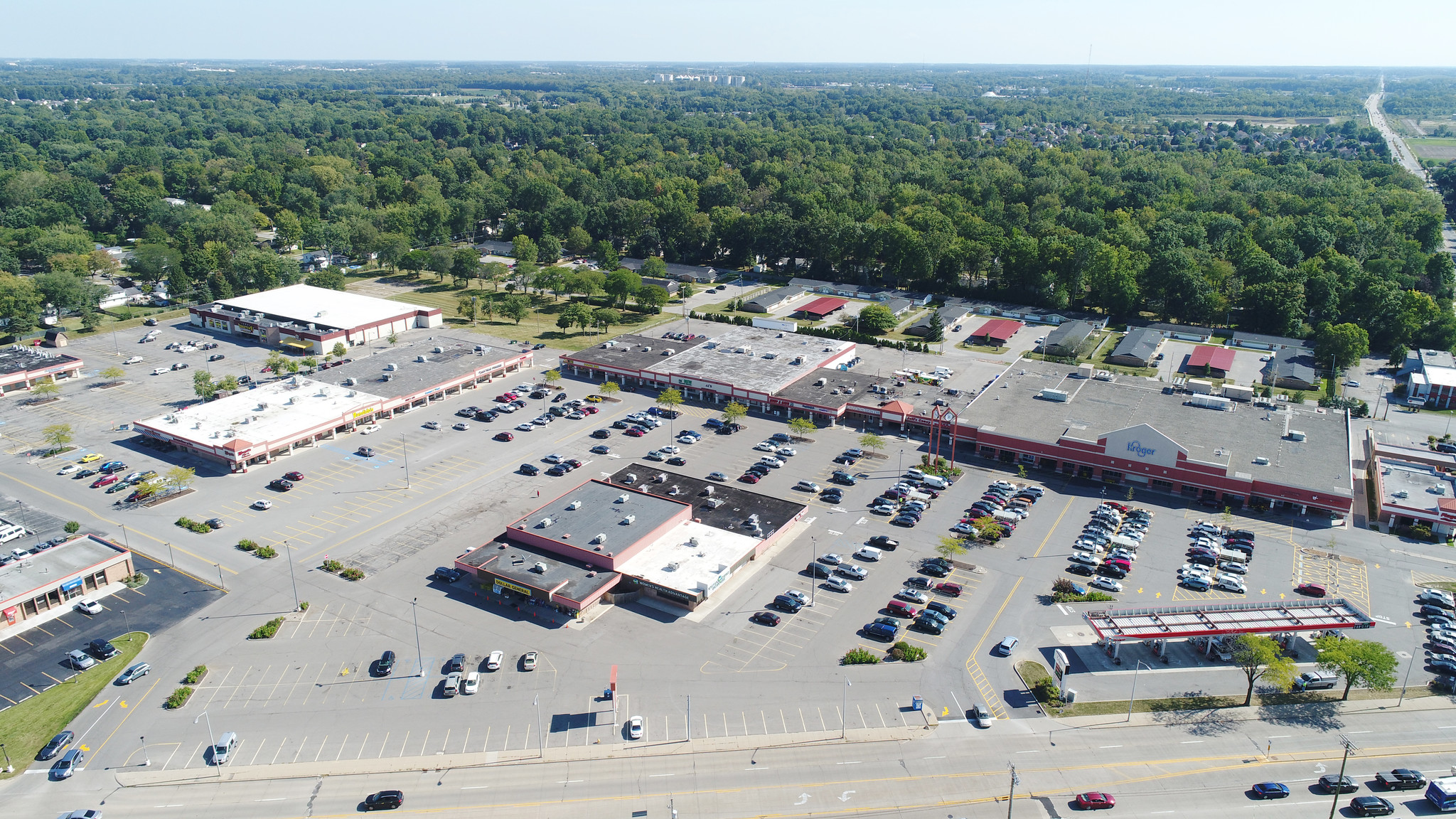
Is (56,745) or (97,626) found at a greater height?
(97,626)

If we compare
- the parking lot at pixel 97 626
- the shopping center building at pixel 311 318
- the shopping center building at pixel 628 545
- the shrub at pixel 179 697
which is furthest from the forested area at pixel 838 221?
the shrub at pixel 179 697

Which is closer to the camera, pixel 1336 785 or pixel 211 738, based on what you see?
pixel 1336 785

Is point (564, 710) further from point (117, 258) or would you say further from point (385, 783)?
point (117, 258)

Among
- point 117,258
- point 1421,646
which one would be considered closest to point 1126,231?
point 1421,646

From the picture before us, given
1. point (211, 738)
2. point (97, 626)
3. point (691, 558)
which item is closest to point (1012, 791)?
point (691, 558)

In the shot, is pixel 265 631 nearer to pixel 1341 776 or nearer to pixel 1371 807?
pixel 1341 776

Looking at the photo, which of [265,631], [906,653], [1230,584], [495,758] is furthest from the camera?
[1230,584]

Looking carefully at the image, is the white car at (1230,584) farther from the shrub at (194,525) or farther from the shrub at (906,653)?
the shrub at (194,525)

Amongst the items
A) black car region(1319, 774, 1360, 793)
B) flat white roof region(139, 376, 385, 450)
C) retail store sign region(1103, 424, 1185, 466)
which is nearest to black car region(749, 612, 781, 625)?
black car region(1319, 774, 1360, 793)
